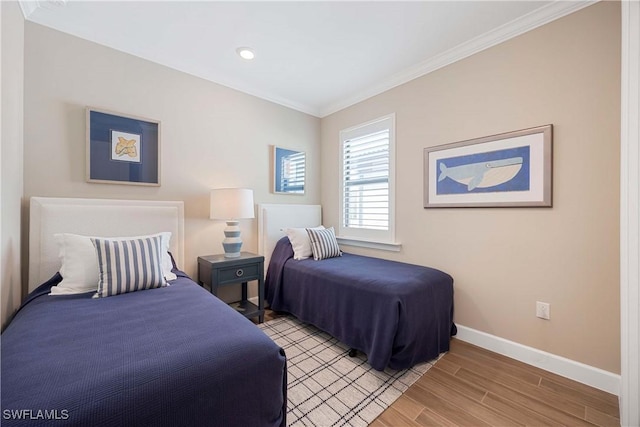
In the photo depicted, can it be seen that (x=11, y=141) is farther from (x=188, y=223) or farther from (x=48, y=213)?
(x=188, y=223)

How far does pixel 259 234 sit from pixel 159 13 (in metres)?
2.11

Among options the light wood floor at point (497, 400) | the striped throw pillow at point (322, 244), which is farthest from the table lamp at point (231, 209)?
the light wood floor at point (497, 400)

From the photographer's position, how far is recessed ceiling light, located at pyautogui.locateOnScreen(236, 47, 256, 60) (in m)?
2.28

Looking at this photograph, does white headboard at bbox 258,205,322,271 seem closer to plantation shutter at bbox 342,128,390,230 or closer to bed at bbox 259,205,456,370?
bed at bbox 259,205,456,370

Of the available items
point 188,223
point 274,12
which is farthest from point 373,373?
point 274,12

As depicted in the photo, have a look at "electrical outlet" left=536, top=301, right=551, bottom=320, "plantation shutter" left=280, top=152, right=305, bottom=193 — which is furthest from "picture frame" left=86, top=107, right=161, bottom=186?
"electrical outlet" left=536, top=301, right=551, bottom=320

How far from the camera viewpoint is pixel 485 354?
2.07 m

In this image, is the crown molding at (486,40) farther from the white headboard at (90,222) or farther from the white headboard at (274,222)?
the white headboard at (90,222)

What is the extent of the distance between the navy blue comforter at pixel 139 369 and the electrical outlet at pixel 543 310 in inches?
75.7

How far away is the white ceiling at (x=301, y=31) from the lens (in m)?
1.81

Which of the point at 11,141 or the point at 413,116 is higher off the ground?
the point at 413,116

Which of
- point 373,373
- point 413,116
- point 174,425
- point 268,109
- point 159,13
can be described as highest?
point 159,13

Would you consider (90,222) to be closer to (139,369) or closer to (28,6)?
(28,6)

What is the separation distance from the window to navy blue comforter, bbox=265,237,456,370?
582 mm
